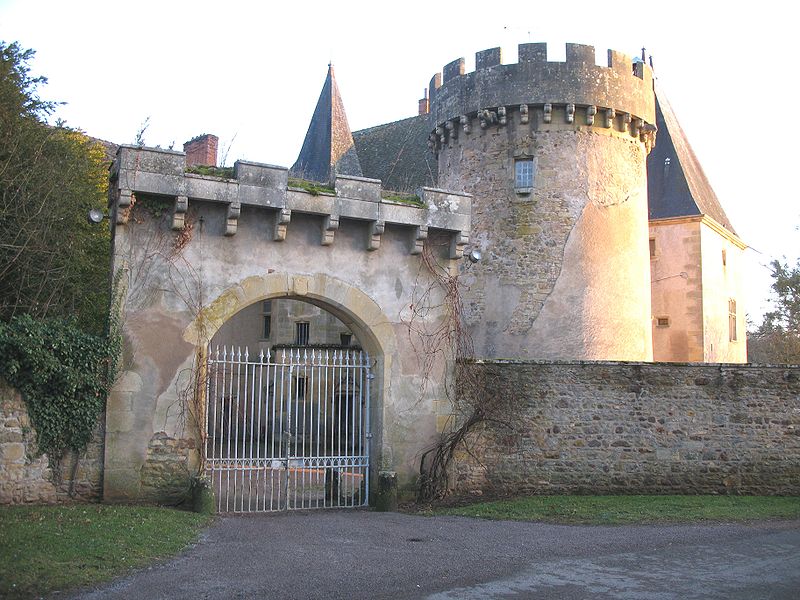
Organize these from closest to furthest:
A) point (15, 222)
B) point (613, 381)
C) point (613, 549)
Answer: point (613, 549) < point (15, 222) < point (613, 381)

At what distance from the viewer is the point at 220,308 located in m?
11.0

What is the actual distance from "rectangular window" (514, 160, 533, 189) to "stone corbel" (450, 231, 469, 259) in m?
5.93

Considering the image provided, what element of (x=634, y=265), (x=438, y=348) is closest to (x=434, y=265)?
(x=438, y=348)

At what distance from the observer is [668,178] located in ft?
89.6

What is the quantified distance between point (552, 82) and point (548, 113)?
688mm

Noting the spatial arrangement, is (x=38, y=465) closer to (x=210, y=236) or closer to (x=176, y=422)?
(x=176, y=422)

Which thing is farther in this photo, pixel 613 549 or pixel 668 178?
pixel 668 178

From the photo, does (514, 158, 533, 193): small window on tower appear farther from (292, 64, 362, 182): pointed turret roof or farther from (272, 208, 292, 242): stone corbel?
(292, 64, 362, 182): pointed turret roof

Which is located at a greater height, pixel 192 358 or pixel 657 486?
pixel 192 358

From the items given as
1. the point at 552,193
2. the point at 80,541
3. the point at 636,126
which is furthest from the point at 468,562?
the point at 636,126

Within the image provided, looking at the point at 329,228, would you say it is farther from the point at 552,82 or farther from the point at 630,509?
the point at 552,82

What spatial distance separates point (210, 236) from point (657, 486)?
7516 mm

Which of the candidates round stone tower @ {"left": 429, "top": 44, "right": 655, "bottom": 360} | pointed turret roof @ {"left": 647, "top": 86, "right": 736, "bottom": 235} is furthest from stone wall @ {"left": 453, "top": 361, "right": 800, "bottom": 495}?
pointed turret roof @ {"left": 647, "top": 86, "right": 736, "bottom": 235}

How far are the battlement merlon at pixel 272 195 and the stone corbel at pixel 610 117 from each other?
6907 mm
